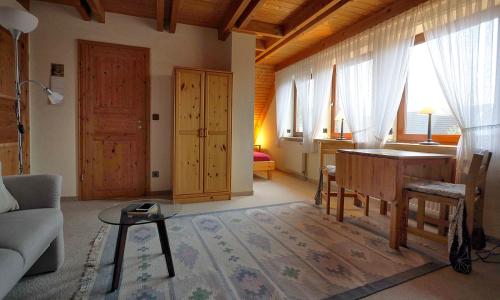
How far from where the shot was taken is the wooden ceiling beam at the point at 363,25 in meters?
2.95

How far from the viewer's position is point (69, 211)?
299 cm

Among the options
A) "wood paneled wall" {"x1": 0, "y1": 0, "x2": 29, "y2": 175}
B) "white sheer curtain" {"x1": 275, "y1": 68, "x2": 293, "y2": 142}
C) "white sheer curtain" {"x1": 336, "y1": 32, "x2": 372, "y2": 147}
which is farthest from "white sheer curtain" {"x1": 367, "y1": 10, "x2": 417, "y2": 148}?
"wood paneled wall" {"x1": 0, "y1": 0, "x2": 29, "y2": 175}

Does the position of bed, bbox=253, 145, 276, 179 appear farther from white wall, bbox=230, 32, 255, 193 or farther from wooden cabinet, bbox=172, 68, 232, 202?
wooden cabinet, bbox=172, 68, 232, 202

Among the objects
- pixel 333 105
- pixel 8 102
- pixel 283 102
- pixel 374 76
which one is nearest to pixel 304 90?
pixel 333 105

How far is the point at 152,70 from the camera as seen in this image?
3.68 metres

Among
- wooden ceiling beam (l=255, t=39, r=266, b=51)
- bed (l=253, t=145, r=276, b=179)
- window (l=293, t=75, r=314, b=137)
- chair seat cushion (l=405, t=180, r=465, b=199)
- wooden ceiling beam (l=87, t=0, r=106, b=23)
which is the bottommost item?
bed (l=253, t=145, r=276, b=179)

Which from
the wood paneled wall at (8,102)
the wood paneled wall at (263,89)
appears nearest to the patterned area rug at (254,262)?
the wood paneled wall at (8,102)

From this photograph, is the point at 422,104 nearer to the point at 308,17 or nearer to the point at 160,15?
the point at 308,17

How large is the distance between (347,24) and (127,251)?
3823mm

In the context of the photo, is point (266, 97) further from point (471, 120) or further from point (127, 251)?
point (127, 251)

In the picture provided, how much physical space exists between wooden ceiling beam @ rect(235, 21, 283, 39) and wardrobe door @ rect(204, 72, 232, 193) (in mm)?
754

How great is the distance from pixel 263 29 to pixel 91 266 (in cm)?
341

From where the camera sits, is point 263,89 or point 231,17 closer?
point 231,17

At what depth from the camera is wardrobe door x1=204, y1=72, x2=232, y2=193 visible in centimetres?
345
